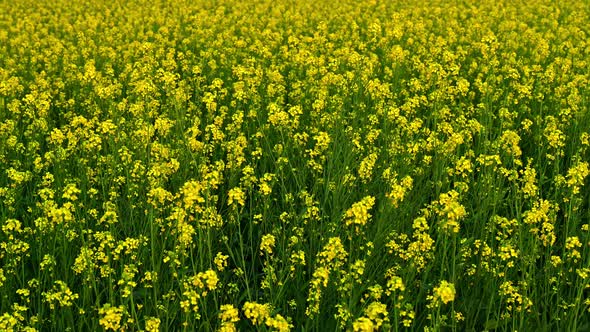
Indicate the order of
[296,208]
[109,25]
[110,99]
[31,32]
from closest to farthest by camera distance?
[296,208], [110,99], [31,32], [109,25]

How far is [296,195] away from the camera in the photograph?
209 inches

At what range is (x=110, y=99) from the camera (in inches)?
280

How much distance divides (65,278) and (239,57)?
618cm

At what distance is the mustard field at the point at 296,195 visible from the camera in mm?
3725

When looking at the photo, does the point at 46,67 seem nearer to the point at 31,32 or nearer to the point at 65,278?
the point at 31,32

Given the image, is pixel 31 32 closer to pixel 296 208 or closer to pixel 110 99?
pixel 110 99

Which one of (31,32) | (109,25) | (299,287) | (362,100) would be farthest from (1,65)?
(299,287)

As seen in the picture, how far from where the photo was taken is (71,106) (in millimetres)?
7449

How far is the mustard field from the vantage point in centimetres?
372

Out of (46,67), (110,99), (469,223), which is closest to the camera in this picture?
(469,223)

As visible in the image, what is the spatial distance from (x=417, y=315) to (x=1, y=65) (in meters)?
7.97

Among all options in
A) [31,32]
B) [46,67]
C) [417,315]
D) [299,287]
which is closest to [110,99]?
[46,67]

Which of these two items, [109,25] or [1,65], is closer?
[1,65]

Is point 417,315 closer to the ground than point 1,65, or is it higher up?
closer to the ground
